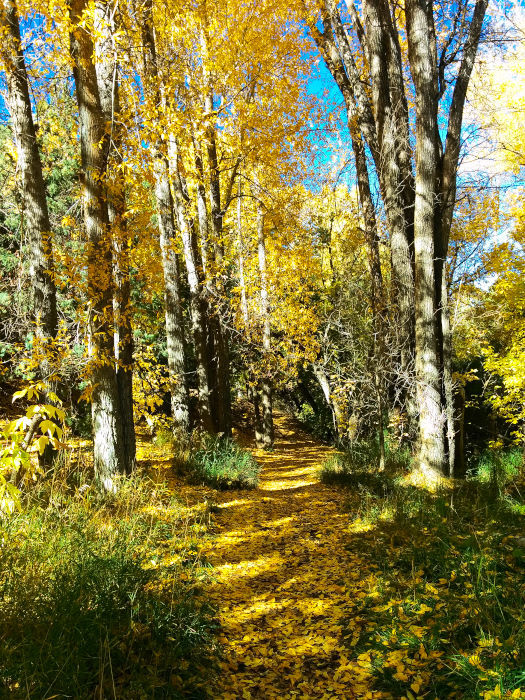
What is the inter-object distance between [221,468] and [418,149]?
216 inches

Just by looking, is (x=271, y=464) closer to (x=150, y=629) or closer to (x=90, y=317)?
(x=90, y=317)

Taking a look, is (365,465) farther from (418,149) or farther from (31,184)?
(31,184)

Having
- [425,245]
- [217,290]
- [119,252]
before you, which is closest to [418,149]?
[425,245]

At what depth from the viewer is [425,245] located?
245 inches

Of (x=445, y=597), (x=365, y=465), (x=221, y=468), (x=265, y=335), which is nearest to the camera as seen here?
(x=445, y=597)

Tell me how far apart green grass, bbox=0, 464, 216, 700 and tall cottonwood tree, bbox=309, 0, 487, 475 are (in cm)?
387

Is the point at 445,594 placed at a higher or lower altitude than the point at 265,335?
lower

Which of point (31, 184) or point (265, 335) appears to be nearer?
point (31, 184)

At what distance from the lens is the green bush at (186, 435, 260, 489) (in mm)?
7246

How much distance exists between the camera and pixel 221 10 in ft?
31.8

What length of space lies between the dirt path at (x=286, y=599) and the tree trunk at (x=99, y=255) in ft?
5.18

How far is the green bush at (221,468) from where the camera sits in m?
7.25

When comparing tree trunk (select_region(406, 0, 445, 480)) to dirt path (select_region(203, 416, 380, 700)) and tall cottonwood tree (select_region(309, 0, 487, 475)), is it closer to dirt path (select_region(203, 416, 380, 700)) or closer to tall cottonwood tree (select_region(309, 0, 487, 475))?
tall cottonwood tree (select_region(309, 0, 487, 475))

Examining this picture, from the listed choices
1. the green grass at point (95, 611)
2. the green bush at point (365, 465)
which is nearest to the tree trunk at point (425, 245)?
the green bush at point (365, 465)
